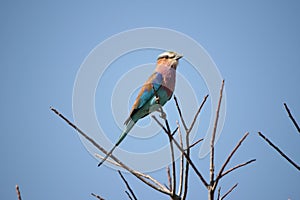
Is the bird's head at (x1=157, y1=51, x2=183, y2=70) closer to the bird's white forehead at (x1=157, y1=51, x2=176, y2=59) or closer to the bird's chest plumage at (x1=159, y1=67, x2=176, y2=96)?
the bird's white forehead at (x1=157, y1=51, x2=176, y2=59)

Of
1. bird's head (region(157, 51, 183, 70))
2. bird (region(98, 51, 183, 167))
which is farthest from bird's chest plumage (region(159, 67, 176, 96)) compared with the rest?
bird's head (region(157, 51, 183, 70))

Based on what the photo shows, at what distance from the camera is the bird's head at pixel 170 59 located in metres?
4.86

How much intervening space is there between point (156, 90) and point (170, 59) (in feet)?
2.03

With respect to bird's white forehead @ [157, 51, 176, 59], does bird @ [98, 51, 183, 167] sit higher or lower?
lower

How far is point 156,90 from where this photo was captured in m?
4.58

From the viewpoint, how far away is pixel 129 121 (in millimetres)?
4426

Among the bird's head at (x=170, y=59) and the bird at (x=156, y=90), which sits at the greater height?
the bird's head at (x=170, y=59)

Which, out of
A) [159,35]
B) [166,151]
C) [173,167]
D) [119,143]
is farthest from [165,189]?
[159,35]

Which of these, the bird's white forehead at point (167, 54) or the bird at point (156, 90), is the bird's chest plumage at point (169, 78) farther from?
the bird's white forehead at point (167, 54)

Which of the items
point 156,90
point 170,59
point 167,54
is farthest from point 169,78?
point 167,54

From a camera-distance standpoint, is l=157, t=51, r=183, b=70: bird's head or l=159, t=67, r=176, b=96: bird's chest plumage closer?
l=159, t=67, r=176, b=96: bird's chest plumage

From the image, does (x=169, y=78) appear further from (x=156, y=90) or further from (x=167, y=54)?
(x=167, y=54)

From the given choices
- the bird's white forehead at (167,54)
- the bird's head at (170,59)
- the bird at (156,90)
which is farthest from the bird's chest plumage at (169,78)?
the bird's white forehead at (167,54)

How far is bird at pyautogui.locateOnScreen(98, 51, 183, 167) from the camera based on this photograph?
446 cm
